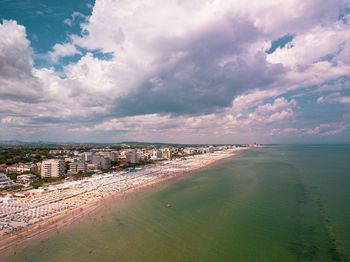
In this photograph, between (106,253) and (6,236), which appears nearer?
(106,253)

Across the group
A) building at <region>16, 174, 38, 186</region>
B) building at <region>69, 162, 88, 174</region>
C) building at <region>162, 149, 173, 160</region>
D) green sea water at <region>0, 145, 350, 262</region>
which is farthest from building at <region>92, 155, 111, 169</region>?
building at <region>162, 149, 173, 160</region>

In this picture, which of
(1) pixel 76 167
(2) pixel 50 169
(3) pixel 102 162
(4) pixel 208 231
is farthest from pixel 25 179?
(4) pixel 208 231

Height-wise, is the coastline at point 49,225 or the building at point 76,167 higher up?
the building at point 76,167

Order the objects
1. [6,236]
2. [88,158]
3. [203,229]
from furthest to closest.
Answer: [88,158] → [203,229] → [6,236]

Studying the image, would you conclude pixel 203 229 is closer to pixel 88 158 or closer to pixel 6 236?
pixel 6 236

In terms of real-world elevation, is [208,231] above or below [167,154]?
below

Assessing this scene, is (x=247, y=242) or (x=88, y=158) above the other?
(x=88, y=158)

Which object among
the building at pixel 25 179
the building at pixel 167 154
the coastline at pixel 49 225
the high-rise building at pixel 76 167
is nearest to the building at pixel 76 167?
the high-rise building at pixel 76 167

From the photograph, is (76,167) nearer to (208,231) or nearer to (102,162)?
(102,162)

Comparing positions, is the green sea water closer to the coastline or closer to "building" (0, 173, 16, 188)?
the coastline

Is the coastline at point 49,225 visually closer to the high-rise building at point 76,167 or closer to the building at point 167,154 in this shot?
the high-rise building at point 76,167

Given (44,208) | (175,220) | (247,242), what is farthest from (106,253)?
(44,208)
